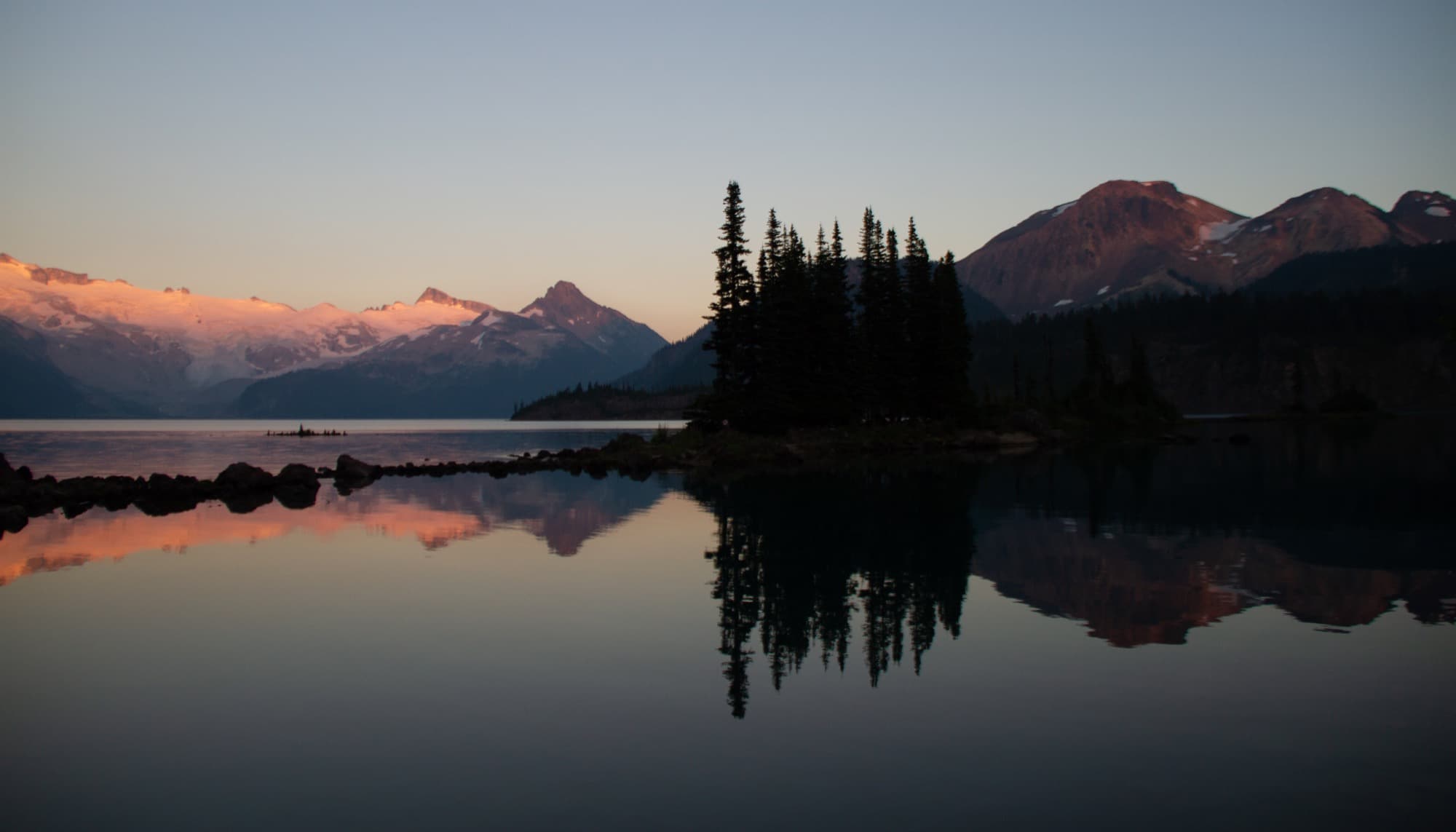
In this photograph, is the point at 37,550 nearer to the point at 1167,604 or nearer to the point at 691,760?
the point at 691,760

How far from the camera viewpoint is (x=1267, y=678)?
1608 cm

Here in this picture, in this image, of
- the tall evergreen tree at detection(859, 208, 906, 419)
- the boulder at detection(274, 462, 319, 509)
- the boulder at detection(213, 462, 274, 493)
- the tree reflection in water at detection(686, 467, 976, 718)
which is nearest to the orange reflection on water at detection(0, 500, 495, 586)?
the boulder at detection(274, 462, 319, 509)

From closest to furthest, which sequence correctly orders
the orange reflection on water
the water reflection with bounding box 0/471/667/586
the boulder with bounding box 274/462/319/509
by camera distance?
the orange reflection on water < the water reflection with bounding box 0/471/667/586 < the boulder with bounding box 274/462/319/509

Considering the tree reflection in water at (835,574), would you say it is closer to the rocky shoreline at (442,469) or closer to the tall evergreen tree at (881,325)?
the rocky shoreline at (442,469)

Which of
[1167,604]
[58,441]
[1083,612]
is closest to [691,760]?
[1083,612]

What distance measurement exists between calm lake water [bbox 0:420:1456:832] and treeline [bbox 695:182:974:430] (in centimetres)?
5151

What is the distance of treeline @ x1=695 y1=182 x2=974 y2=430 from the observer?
288ft

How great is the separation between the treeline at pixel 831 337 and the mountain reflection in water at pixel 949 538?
907 inches

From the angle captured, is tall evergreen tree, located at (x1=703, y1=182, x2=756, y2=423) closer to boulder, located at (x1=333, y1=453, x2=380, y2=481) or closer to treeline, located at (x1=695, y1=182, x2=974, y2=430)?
treeline, located at (x1=695, y1=182, x2=974, y2=430)

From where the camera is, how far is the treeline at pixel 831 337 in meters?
87.9

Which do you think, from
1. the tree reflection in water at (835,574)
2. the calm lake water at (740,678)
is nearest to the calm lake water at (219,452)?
the calm lake water at (740,678)

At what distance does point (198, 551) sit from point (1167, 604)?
3002 centimetres

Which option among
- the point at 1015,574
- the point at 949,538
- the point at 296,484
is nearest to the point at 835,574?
the point at 1015,574

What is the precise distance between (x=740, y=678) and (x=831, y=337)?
77452mm
